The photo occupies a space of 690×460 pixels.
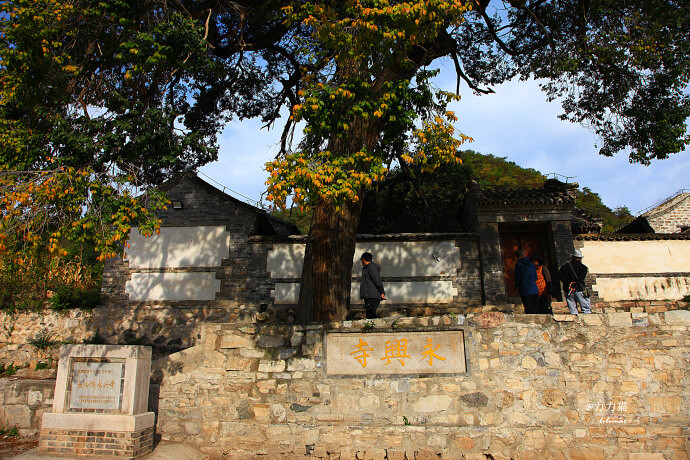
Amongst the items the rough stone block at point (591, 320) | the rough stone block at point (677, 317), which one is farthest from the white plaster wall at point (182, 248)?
the rough stone block at point (677, 317)

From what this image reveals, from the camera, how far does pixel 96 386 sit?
5.71m

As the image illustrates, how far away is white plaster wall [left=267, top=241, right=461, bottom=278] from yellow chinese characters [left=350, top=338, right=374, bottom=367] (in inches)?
218

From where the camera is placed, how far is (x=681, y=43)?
8.48m

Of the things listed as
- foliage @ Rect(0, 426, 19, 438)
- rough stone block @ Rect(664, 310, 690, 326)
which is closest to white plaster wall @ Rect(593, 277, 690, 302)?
rough stone block @ Rect(664, 310, 690, 326)

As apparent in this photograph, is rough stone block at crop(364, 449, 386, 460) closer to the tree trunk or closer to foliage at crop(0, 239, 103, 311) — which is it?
the tree trunk

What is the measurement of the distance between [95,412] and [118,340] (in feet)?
19.4

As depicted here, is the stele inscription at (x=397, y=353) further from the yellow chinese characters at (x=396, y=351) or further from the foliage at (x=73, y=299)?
the foliage at (x=73, y=299)

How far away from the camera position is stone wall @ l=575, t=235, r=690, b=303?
12539mm

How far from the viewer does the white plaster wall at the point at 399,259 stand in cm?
1160

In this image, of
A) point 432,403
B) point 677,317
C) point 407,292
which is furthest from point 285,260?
point 677,317

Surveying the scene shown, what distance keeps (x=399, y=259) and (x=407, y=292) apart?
86cm

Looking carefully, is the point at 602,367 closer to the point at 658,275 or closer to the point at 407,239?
the point at 407,239

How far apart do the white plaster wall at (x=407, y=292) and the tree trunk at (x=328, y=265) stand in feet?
14.4

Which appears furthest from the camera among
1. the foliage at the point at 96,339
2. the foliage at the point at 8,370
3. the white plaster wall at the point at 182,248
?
the white plaster wall at the point at 182,248
